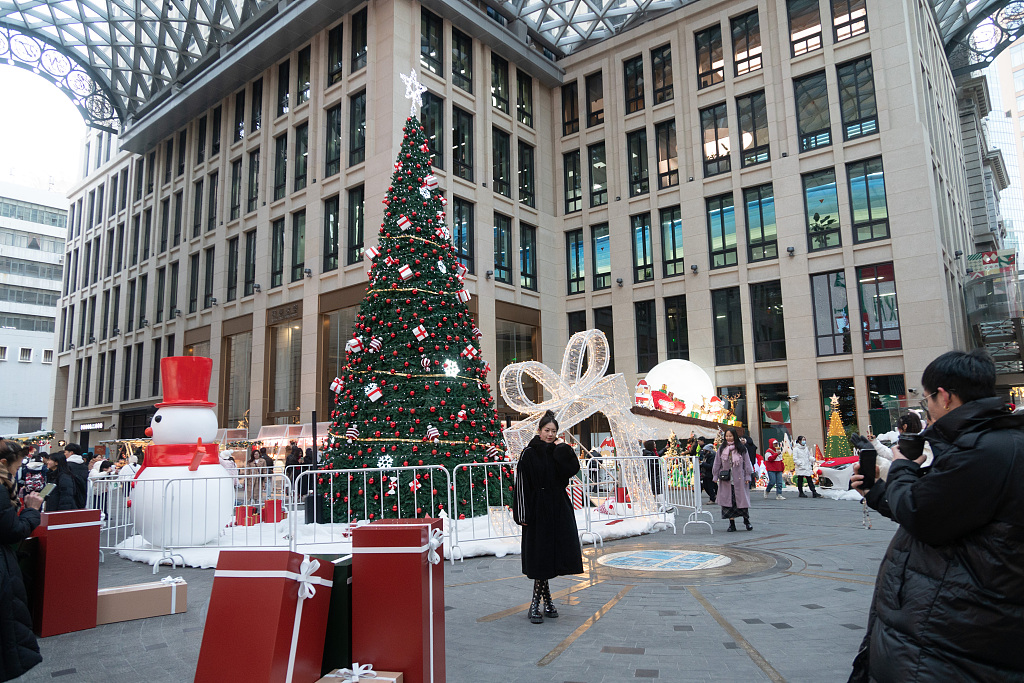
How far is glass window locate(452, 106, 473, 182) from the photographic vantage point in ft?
87.3

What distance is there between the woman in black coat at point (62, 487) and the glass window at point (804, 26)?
28.0 m

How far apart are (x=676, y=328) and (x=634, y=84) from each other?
1186 cm

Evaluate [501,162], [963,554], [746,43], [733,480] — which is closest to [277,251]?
[501,162]

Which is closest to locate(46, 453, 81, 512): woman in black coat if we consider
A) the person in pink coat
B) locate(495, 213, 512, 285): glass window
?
the person in pink coat

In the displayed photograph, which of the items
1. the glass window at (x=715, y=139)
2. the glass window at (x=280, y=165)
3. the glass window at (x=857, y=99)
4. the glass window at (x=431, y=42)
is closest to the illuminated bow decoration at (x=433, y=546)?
the glass window at (x=431, y=42)

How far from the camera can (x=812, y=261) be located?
82.4ft

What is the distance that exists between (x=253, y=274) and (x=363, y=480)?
2039 cm

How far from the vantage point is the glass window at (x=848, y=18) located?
25.1 m

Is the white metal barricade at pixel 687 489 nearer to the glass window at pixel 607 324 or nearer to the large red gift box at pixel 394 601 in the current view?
the large red gift box at pixel 394 601

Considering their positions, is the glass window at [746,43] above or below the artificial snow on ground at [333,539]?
above

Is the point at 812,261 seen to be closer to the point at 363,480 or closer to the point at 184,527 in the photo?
the point at 363,480

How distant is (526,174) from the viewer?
30.5m

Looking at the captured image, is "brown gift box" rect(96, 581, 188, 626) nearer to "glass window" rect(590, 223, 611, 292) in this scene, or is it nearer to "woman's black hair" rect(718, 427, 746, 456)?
"woman's black hair" rect(718, 427, 746, 456)

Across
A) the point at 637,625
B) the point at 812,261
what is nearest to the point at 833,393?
the point at 812,261
